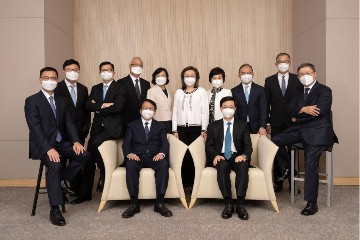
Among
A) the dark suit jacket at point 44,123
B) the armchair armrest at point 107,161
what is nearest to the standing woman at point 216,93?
the armchair armrest at point 107,161

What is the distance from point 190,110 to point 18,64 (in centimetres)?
270

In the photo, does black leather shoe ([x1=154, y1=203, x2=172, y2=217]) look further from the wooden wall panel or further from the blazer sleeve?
the wooden wall panel

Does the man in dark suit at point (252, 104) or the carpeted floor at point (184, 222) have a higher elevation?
the man in dark suit at point (252, 104)

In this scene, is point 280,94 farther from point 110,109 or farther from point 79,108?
point 79,108

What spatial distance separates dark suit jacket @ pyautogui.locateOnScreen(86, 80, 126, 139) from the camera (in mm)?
4637

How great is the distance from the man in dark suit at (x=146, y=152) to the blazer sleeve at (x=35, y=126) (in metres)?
0.90

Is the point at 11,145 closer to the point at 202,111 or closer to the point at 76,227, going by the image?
the point at 76,227

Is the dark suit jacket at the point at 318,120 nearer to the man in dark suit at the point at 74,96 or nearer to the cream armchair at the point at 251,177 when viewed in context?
the cream armchair at the point at 251,177

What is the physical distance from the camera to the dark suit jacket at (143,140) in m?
4.45

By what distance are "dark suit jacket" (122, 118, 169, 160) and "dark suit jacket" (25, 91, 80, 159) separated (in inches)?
24.8

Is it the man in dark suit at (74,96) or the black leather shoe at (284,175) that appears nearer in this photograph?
the man in dark suit at (74,96)

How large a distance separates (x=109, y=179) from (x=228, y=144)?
1.44 m

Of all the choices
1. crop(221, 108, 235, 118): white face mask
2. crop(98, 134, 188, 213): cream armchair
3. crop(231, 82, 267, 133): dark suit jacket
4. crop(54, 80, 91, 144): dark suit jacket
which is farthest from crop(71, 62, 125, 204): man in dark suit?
crop(231, 82, 267, 133): dark suit jacket

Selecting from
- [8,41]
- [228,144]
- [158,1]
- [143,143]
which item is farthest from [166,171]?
[158,1]
